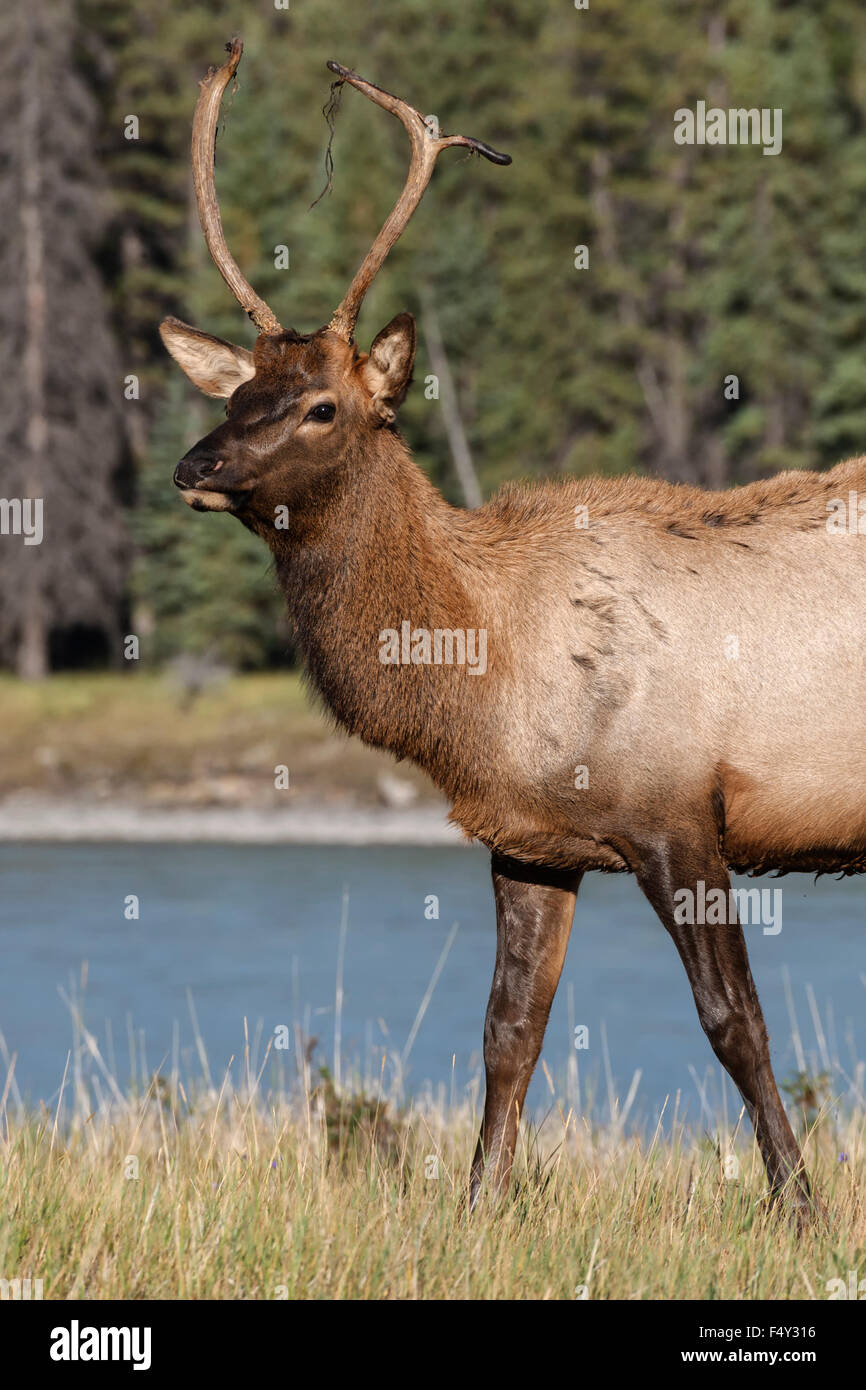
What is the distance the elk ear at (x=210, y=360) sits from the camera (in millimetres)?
6418

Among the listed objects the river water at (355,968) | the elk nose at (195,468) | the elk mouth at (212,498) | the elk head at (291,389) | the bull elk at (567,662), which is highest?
the elk head at (291,389)

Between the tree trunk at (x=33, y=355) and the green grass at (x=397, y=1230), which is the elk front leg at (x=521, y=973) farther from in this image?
the tree trunk at (x=33, y=355)

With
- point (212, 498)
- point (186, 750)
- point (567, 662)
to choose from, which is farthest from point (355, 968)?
point (186, 750)

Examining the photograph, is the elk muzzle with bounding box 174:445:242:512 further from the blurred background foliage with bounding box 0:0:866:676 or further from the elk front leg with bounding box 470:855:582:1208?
the blurred background foliage with bounding box 0:0:866:676

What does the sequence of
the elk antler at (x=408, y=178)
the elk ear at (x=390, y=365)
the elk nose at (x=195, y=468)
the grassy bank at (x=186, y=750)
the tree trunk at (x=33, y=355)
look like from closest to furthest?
the elk nose at (x=195, y=468) → the elk ear at (x=390, y=365) → the elk antler at (x=408, y=178) → the grassy bank at (x=186, y=750) → the tree trunk at (x=33, y=355)

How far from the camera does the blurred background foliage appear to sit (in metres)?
40.6

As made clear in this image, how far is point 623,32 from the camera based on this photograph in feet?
147

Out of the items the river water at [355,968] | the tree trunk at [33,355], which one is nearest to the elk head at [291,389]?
the river water at [355,968]

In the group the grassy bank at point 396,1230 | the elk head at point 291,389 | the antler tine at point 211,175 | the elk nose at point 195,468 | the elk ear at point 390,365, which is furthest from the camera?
the antler tine at point 211,175

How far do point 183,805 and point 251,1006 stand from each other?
18.1m

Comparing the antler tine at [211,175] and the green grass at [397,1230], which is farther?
the antler tine at [211,175]

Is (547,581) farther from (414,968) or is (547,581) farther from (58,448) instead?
(58,448)

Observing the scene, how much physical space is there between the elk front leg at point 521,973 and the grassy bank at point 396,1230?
0.67 ft

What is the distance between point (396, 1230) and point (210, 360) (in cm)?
312
